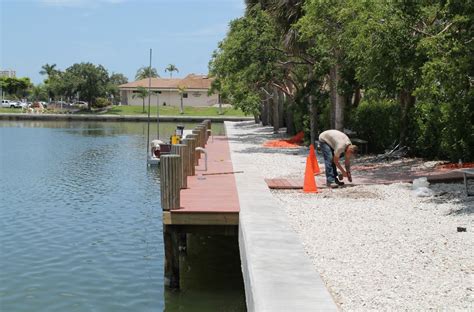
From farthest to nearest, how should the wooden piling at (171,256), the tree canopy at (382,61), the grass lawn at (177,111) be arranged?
1. the grass lawn at (177,111)
2. the tree canopy at (382,61)
3. the wooden piling at (171,256)

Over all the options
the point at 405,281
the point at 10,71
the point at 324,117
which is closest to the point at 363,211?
the point at 405,281

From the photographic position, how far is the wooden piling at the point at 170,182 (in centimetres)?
1009

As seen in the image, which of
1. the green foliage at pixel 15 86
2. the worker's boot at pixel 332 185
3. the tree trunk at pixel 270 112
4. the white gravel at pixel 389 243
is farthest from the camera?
the green foliage at pixel 15 86

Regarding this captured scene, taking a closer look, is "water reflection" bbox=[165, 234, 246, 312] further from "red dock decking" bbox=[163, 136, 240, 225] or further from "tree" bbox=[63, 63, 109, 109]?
"tree" bbox=[63, 63, 109, 109]

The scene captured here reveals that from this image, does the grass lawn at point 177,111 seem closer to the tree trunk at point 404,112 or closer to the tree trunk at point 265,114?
the tree trunk at point 265,114

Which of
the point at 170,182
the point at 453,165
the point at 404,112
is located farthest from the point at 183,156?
the point at 404,112

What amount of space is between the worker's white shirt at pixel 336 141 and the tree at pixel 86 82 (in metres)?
94.6

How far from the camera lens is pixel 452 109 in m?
17.0

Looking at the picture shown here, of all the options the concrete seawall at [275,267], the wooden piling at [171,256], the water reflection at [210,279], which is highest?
the concrete seawall at [275,267]

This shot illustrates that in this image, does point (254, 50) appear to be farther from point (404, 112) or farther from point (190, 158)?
point (190, 158)

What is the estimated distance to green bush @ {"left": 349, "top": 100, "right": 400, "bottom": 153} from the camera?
73.4 ft

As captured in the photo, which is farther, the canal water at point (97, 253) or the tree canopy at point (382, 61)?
the tree canopy at point (382, 61)

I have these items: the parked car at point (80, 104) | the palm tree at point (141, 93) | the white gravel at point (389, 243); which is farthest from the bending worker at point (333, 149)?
the parked car at point (80, 104)

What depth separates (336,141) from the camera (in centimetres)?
1436
